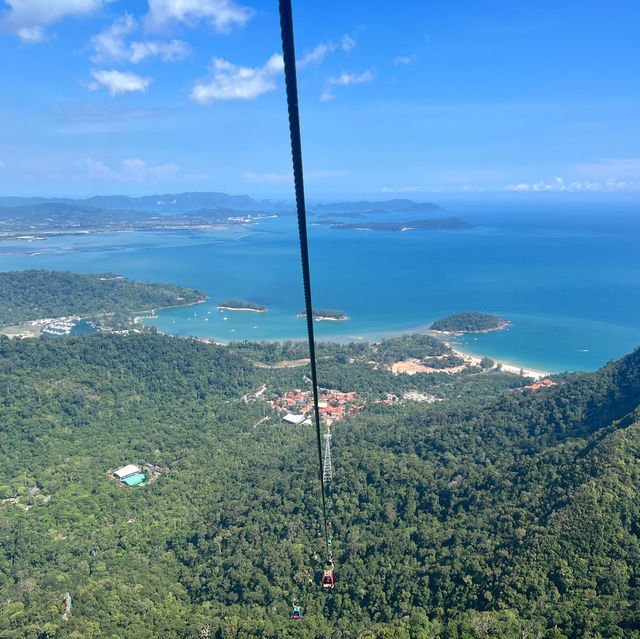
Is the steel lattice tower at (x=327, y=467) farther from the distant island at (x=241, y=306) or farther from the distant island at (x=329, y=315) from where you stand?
the distant island at (x=241, y=306)

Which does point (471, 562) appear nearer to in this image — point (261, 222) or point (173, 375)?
point (173, 375)

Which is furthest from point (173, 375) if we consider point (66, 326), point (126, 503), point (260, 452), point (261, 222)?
point (261, 222)

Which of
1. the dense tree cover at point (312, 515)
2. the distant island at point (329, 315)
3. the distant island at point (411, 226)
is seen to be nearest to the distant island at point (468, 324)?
the distant island at point (329, 315)

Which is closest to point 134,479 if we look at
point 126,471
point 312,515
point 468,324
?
point 126,471

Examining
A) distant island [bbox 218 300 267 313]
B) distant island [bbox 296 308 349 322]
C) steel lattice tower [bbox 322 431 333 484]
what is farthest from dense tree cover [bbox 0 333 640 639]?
distant island [bbox 218 300 267 313]

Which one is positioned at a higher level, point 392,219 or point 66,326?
point 392,219

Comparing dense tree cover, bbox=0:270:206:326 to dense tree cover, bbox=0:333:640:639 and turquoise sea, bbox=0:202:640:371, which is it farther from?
dense tree cover, bbox=0:333:640:639
